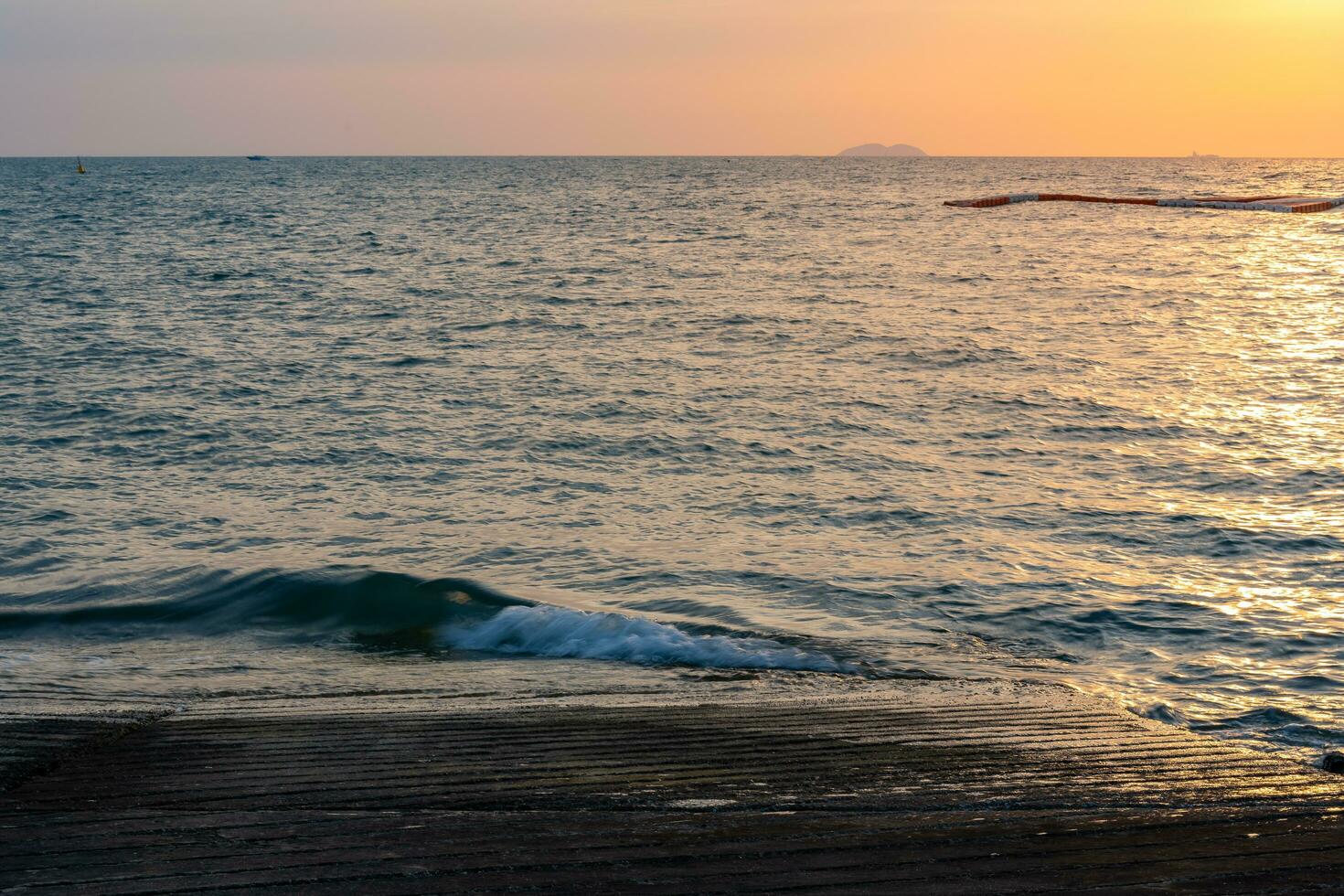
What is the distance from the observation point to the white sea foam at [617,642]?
1167cm

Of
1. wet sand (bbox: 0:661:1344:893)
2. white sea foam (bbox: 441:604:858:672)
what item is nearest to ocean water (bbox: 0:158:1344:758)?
white sea foam (bbox: 441:604:858:672)

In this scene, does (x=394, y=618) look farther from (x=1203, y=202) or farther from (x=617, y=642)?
(x=1203, y=202)


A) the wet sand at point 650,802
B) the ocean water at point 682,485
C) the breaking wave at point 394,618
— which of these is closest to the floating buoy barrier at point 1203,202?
the ocean water at point 682,485

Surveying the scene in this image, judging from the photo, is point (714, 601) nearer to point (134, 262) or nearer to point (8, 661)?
point (8, 661)

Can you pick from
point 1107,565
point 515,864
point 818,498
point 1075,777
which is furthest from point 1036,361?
point 515,864

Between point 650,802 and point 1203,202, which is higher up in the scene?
point 1203,202

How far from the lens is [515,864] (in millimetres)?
5531

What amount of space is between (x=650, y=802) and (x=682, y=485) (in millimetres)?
12674

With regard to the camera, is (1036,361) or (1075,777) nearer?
(1075,777)

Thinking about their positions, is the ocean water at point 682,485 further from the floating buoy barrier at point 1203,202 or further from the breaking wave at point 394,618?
the floating buoy barrier at point 1203,202

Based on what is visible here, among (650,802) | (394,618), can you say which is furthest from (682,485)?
(650,802)

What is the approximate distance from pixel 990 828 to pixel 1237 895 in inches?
47.2

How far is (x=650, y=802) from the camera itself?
6.46m

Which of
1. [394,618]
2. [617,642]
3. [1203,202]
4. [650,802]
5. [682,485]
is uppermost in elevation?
[1203,202]
